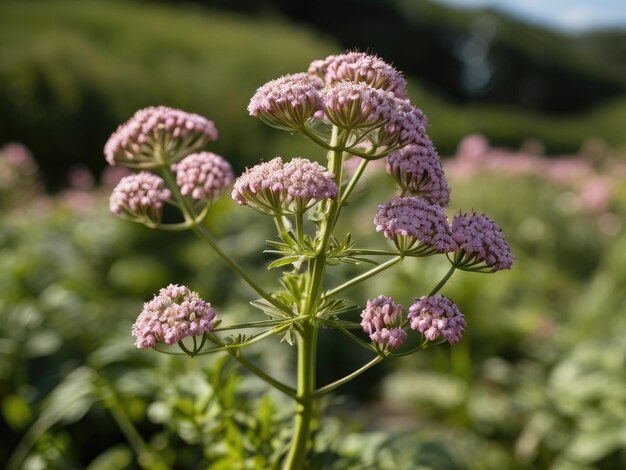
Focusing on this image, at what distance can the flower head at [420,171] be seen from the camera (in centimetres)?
172

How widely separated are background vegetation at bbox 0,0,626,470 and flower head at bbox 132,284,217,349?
0.55 meters

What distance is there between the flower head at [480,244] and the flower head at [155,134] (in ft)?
2.35

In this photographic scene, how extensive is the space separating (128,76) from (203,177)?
12814 mm

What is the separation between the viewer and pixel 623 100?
34250 mm

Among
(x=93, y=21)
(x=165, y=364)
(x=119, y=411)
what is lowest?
(x=93, y=21)

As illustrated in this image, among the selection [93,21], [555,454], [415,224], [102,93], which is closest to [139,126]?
[415,224]

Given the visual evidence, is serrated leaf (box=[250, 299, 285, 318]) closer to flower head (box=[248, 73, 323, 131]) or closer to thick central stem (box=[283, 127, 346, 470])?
thick central stem (box=[283, 127, 346, 470])

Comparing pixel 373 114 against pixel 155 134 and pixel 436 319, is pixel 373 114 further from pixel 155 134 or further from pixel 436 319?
pixel 155 134

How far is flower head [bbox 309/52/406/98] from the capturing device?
177 centimetres

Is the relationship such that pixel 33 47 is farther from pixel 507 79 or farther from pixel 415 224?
pixel 507 79

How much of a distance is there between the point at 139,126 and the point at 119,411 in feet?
3.76

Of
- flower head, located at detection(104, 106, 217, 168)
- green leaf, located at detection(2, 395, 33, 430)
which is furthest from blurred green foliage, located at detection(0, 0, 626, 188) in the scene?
flower head, located at detection(104, 106, 217, 168)

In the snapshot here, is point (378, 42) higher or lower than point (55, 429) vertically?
lower

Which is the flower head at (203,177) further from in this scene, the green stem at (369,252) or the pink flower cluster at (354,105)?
the green stem at (369,252)
